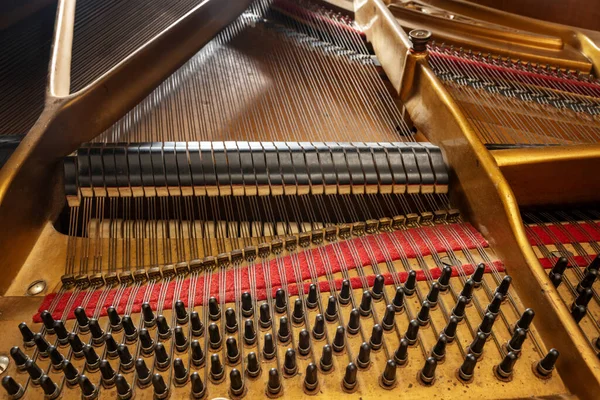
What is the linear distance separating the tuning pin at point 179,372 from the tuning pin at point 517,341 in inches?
39.7

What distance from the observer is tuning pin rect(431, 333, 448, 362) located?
1.59 metres

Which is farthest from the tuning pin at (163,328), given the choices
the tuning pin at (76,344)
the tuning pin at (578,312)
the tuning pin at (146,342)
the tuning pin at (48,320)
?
the tuning pin at (578,312)

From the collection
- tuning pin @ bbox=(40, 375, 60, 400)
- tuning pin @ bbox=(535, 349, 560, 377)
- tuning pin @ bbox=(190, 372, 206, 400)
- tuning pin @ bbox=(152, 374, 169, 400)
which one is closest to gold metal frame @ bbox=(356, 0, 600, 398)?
tuning pin @ bbox=(535, 349, 560, 377)

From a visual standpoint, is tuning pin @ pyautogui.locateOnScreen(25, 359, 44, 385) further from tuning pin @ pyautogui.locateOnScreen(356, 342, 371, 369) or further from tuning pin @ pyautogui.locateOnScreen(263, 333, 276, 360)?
tuning pin @ pyautogui.locateOnScreen(356, 342, 371, 369)

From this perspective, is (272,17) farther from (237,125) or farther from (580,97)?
(580,97)

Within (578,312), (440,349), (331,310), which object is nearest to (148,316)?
(331,310)

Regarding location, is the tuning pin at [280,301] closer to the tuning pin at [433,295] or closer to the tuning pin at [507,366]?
the tuning pin at [433,295]

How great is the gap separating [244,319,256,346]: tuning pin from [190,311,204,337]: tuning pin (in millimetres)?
156

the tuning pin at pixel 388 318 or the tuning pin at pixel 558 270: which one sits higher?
the tuning pin at pixel 558 270

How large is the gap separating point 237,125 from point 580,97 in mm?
2024

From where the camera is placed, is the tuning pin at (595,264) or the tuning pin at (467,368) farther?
the tuning pin at (595,264)

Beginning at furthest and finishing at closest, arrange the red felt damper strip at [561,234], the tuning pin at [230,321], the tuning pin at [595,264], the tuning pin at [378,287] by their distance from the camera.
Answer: the red felt damper strip at [561,234]
the tuning pin at [595,264]
the tuning pin at [378,287]
the tuning pin at [230,321]

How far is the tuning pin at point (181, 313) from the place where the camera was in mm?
1718

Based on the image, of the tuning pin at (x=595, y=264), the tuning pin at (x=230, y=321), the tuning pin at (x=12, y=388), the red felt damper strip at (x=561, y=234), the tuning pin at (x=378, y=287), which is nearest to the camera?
the tuning pin at (x=12, y=388)
